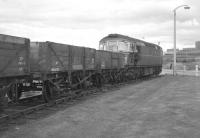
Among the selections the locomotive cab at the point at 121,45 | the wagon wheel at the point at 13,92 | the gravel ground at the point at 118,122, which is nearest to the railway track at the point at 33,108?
the wagon wheel at the point at 13,92

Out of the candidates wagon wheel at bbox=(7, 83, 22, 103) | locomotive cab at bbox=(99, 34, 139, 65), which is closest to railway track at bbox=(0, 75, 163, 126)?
wagon wheel at bbox=(7, 83, 22, 103)

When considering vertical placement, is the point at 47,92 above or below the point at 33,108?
above

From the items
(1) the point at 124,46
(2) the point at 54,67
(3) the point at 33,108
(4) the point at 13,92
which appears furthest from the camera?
(1) the point at 124,46

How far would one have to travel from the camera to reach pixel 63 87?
44.8ft

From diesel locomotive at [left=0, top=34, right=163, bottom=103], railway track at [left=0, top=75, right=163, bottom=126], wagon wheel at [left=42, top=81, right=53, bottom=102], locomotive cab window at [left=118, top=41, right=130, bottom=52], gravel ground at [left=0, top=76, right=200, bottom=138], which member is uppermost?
locomotive cab window at [left=118, top=41, right=130, bottom=52]

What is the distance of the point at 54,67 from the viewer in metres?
12.0

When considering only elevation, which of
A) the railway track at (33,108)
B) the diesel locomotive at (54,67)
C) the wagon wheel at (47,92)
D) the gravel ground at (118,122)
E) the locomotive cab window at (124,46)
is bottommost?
the gravel ground at (118,122)

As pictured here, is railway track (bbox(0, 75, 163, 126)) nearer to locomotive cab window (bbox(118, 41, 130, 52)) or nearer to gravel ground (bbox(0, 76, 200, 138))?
gravel ground (bbox(0, 76, 200, 138))

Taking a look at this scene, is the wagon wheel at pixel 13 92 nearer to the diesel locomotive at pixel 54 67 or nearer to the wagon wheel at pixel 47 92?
the diesel locomotive at pixel 54 67

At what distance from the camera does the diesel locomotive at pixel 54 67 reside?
9.02 meters

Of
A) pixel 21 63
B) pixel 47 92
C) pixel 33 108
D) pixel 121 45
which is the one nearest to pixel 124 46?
pixel 121 45

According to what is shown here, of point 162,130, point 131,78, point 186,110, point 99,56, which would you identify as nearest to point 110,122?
point 162,130

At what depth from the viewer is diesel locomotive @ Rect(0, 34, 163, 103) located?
9.02m

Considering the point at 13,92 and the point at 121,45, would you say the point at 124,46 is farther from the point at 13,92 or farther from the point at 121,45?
the point at 13,92
